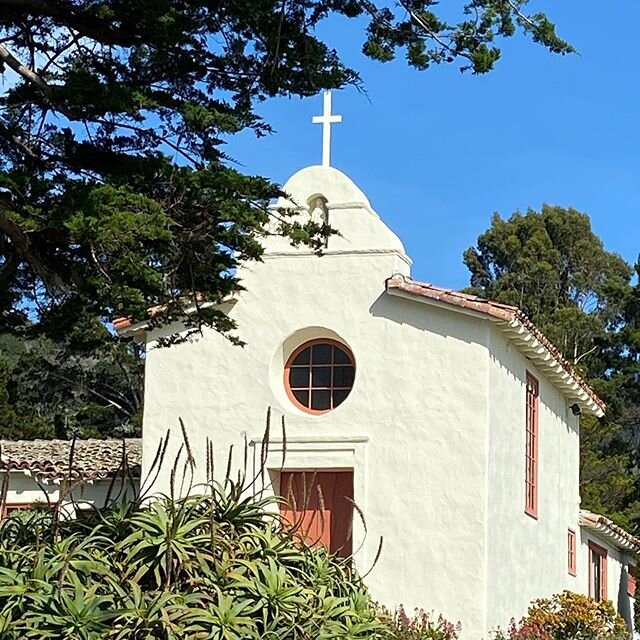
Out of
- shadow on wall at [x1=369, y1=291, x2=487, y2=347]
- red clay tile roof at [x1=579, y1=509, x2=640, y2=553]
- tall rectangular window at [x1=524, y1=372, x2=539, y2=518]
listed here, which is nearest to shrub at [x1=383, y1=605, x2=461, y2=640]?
tall rectangular window at [x1=524, y1=372, x2=539, y2=518]

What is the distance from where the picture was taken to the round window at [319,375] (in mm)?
19156

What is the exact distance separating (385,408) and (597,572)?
10588mm

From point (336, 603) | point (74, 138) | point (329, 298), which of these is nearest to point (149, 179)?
point (74, 138)

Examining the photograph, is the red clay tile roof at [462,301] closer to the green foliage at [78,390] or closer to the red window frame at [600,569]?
the red window frame at [600,569]

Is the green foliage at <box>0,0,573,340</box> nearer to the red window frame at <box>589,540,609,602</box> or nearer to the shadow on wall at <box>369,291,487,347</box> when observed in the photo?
the shadow on wall at <box>369,291,487,347</box>

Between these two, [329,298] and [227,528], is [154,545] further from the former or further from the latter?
[329,298]

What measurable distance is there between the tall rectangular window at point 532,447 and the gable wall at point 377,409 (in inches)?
115

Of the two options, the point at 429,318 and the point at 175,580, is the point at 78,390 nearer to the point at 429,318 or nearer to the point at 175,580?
the point at 429,318

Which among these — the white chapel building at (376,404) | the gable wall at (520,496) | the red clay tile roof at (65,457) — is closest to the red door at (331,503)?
the white chapel building at (376,404)

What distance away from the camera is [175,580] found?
31.0 feet

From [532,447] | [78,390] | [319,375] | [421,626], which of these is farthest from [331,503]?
[78,390]

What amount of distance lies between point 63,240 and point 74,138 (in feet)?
3.10

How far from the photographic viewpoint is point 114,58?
11703 millimetres

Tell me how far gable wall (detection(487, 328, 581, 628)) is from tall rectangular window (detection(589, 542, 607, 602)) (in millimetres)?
2154
